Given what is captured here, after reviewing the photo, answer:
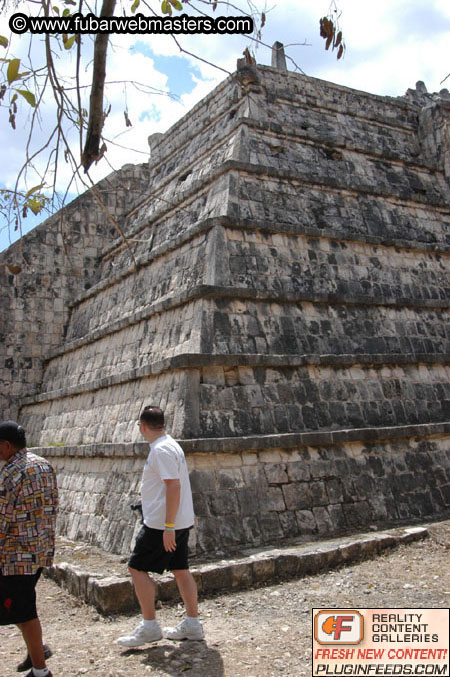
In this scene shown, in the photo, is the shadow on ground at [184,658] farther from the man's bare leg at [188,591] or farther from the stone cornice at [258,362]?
the stone cornice at [258,362]

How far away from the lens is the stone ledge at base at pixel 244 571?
607cm

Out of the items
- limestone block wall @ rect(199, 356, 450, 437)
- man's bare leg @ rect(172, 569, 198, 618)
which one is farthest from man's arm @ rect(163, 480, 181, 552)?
A: limestone block wall @ rect(199, 356, 450, 437)

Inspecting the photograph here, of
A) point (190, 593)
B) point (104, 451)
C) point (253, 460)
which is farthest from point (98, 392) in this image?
point (190, 593)

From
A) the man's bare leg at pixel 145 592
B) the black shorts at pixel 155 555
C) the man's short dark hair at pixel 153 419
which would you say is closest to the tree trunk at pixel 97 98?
the man's short dark hair at pixel 153 419

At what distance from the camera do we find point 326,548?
7.00m

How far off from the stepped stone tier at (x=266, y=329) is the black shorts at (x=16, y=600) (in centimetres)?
281

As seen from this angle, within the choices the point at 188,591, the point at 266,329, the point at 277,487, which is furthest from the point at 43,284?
the point at 188,591

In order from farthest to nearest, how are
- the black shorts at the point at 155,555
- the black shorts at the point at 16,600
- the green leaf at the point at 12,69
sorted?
the black shorts at the point at 155,555 → the black shorts at the point at 16,600 → the green leaf at the point at 12,69

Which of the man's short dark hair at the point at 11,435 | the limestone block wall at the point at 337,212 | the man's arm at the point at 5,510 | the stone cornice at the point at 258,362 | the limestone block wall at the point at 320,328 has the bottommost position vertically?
the man's arm at the point at 5,510

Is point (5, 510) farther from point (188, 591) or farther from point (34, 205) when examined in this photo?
point (34, 205)

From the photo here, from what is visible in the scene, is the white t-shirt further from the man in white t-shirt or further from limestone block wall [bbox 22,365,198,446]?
limestone block wall [bbox 22,365,198,446]

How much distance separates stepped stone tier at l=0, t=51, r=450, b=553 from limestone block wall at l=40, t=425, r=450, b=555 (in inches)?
1.0

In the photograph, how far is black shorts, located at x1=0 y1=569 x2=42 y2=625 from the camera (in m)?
4.30

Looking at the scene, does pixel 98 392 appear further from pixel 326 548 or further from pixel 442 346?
pixel 442 346
